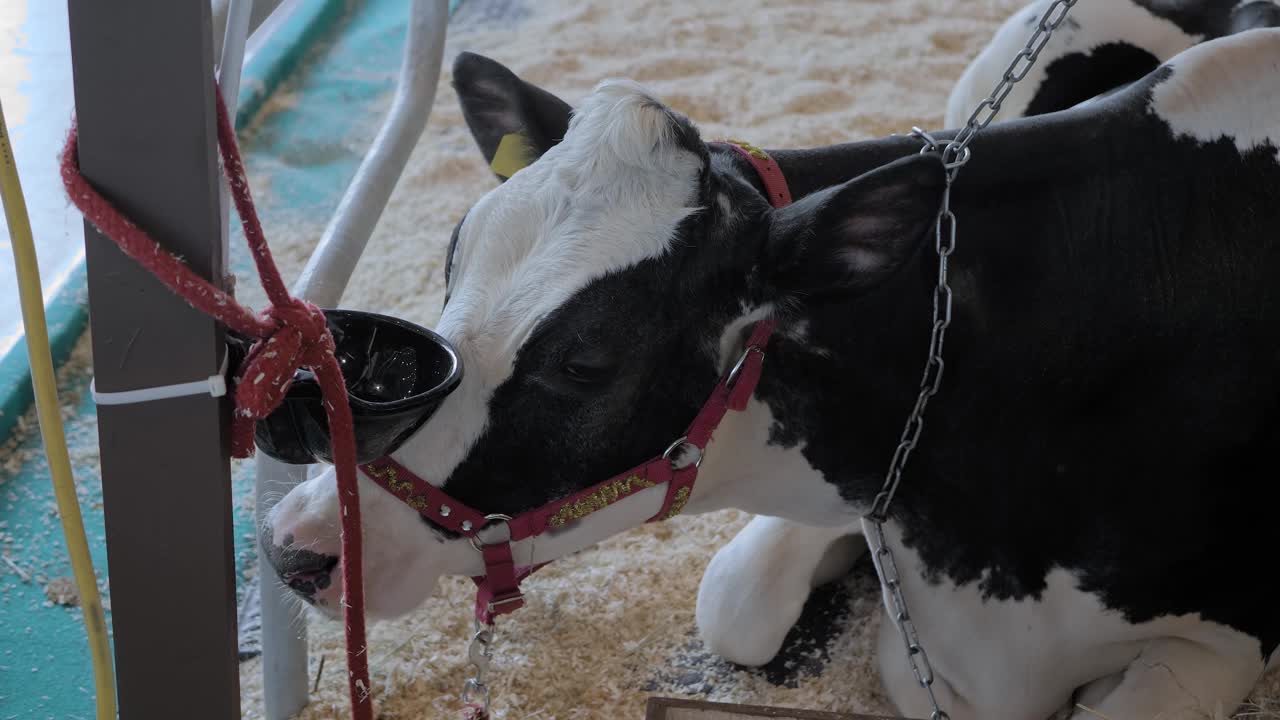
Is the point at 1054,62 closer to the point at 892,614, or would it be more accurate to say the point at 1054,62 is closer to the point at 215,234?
the point at 892,614

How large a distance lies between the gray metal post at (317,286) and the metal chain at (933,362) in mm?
858

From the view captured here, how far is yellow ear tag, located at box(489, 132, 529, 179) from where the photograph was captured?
1688 mm

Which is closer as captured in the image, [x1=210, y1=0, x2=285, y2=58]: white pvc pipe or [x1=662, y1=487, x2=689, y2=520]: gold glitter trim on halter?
[x1=210, y1=0, x2=285, y2=58]: white pvc pipe

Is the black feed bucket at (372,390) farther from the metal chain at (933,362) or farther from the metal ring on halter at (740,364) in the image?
the metal chain at (933,362)

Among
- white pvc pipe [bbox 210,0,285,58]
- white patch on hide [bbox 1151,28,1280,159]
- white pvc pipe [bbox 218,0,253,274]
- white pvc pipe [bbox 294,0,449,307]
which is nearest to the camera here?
white pvc pipe [bbox 218,0,253,274]

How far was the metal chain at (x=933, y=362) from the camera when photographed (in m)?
1.49

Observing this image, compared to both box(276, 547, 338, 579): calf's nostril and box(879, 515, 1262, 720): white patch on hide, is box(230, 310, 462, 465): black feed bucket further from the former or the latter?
box(879, 515, 1262, 720): white patch on hide

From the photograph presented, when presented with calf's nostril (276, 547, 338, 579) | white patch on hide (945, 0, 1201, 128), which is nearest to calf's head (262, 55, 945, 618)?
calf's nostril (276, 547, 338, 579)

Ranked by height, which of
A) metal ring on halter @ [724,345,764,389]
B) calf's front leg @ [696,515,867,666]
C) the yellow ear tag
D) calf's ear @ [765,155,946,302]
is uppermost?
calf's ear @ [765,155,946,302]

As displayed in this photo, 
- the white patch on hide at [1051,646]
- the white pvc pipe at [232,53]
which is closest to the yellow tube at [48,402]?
the white pvc pipe at [232,53]

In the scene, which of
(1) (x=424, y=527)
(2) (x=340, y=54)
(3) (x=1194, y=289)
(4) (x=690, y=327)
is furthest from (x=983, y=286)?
(2) (x=340, y=54)

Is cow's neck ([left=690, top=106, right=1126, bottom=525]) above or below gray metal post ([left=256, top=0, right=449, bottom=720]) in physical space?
above

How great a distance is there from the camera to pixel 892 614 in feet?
6.08

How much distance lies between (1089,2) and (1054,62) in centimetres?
18
